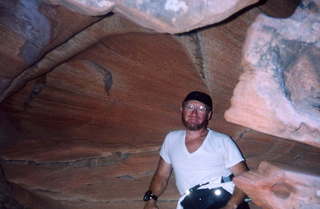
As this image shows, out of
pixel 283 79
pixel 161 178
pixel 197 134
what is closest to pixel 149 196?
pixel 161 178

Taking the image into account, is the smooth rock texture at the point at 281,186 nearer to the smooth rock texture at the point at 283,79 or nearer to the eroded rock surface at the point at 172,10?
the smooth rock texture at the point at 283,79

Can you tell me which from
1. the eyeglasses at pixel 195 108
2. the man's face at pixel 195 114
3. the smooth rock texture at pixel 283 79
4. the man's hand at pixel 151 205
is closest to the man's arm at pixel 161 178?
the man's hand at pixel 151 205

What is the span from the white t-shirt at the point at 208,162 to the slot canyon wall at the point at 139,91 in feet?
1.12

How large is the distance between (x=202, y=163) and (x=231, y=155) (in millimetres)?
258

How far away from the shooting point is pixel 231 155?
2.90 meters

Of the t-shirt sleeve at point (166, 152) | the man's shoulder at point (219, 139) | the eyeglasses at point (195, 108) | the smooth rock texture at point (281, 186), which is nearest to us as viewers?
the smooth rock texture at point (281, 186)

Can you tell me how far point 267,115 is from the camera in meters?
2.16

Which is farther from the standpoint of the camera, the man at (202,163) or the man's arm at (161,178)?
the man's arm at (161,178)

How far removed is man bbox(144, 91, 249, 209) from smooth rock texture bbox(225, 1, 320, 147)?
2.50 feet

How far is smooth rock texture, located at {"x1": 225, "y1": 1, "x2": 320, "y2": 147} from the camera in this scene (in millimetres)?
2150

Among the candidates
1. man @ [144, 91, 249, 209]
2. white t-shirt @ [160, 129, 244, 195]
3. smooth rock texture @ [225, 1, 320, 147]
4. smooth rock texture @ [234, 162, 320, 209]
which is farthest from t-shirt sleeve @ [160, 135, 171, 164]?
smooth rock texture @ [225, 1, 320, 147]

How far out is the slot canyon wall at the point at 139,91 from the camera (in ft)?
7.18

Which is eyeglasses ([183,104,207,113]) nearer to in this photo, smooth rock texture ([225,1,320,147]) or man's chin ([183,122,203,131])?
man's chin ([183,122,203,131])

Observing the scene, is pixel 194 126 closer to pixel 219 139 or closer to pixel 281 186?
pixel 219 139
